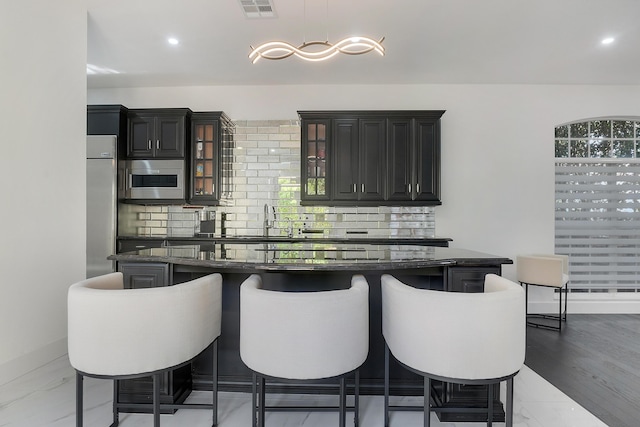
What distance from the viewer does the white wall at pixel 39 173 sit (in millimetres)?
2314

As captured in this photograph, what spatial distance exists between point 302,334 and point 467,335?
665mm

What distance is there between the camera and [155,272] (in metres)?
1.87

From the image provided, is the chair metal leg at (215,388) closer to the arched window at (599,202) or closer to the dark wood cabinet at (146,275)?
the dark wood cabinet at (146,275)

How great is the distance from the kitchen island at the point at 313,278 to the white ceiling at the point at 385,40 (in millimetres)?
2184

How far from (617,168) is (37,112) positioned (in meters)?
6.61

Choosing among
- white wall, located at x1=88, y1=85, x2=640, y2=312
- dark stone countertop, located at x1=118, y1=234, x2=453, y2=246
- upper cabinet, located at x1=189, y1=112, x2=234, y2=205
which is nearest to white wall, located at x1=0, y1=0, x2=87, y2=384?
dark stone countertop, located at x1=118, y1=234, x2=453, y2=246

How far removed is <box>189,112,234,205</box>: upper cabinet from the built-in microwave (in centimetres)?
15

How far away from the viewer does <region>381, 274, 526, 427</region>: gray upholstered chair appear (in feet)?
4.15

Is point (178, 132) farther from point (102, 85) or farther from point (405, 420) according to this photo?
point (405, 420)

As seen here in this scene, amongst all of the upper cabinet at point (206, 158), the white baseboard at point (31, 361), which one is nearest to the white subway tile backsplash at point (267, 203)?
the upper cabinet at point (206, 158)

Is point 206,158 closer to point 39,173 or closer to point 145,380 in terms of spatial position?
point 39,173

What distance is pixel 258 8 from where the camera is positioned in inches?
107

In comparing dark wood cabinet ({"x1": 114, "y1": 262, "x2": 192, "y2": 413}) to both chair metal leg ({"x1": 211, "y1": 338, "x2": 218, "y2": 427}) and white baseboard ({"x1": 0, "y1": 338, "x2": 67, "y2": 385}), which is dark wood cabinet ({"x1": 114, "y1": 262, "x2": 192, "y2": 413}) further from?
white baseboard ({"x1": 0, "y1": 338, "x2": 67, "y2": 385})

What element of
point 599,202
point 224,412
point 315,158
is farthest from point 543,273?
point 224,412
